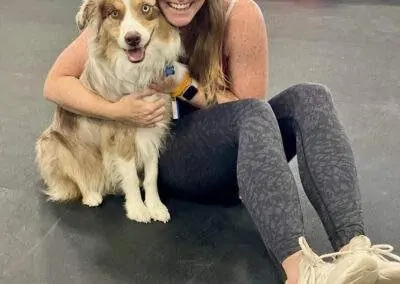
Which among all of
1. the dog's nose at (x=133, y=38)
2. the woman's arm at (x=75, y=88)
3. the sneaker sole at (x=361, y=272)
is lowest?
the sneaker sole at (x=361, y=272)

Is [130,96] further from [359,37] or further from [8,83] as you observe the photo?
[359,37]

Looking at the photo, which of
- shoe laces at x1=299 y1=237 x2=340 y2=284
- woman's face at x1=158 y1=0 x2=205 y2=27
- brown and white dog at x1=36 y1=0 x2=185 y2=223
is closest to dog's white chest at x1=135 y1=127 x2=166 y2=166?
brown and white dog at x1=36 y1=0 x2=185 y2=223

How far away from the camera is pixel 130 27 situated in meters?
1.69

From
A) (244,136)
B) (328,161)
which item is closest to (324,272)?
(328,161)

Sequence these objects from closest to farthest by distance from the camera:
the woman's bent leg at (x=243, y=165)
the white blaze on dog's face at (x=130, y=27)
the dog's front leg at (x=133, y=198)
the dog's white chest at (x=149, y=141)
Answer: the woman's bent leg at (x=243, y=165) < the white blaze on dog's face at (x=130, y=27) < the dog's white chest at (x=149, y=141) < the dog's front leg at (x=133, y=198)

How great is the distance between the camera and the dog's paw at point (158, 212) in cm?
207

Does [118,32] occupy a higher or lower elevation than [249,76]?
higher

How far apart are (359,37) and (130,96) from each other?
232 centimetres

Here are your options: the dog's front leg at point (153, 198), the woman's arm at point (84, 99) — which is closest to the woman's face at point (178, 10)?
the woman's arm at point (84, 99)

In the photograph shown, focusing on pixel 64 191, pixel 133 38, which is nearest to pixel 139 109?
pixel 133 38

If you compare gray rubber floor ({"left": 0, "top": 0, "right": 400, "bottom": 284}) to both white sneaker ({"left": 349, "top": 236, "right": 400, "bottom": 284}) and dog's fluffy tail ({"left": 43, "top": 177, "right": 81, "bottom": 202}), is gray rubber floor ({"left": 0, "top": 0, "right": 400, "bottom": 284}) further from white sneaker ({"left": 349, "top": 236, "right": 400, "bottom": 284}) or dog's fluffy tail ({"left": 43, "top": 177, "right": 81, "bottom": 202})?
white sneaker ({"left": 349, "top": 236, "right": 400, "bottom": 284})

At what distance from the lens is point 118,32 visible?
1718 mm

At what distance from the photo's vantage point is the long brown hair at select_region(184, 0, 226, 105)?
183 cm

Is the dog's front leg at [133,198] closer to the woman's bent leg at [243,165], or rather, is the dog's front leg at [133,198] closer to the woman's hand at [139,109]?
the woman's bent leg at [243,165]
